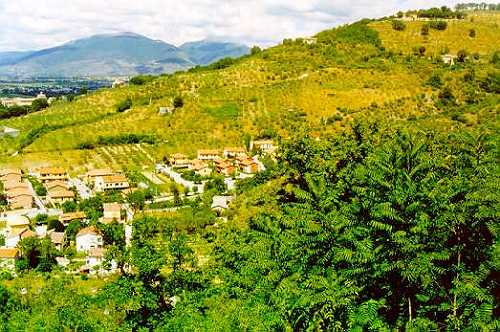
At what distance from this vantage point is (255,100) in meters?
89.6

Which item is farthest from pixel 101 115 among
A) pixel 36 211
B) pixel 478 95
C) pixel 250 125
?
pixel 478 95

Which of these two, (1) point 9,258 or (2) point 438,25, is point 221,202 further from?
(2) point 438,25

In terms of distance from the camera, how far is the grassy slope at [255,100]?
79.0 metres

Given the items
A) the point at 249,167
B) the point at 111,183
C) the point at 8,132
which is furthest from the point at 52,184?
the point at 8,132

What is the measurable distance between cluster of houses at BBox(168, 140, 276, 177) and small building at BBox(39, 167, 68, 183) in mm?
14528

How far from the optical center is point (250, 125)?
277 feet

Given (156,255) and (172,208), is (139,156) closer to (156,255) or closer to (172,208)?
(172,208)

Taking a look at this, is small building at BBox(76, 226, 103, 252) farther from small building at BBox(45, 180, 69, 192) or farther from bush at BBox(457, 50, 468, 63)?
bush at BBox(457, 50, 468, 63)

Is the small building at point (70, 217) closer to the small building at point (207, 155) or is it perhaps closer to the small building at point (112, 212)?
the small building at point (112, 212)

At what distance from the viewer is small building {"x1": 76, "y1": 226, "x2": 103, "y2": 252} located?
50.8 m

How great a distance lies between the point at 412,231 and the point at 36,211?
56.5 meters

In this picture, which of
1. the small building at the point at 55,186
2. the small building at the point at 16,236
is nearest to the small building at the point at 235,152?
the small building at the point at 55,186

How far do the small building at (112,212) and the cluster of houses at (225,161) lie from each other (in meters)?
16.0

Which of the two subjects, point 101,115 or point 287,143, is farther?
point 101,115
